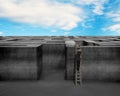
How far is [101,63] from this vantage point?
33.6 feet

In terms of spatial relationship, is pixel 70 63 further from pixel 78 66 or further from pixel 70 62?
pixel 78 66

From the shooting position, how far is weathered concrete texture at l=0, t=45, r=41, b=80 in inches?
408

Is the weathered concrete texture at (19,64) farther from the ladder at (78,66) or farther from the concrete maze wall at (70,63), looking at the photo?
the ladder at (78,66)

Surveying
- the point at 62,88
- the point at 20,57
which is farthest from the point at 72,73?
the point at 20,57

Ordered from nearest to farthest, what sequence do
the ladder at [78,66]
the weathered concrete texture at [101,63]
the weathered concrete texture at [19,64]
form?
1. the ladder at [78,66]
2. the weathered concrete texture at [101,63]
3. the weathered concrete texture at [19,64]

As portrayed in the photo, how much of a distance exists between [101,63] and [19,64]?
6.53m

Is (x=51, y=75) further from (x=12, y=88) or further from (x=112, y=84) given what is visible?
(x=112, y=84)

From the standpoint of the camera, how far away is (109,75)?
33.5ft

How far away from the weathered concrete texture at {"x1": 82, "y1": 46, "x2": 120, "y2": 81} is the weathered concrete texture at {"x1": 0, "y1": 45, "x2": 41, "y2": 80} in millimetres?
4054

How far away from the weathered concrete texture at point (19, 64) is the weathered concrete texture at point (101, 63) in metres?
4.05

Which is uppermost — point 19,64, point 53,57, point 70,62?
point 53,57

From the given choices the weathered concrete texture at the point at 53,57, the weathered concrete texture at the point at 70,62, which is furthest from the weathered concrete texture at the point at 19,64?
the weathered concrete texture at the point at 53,57

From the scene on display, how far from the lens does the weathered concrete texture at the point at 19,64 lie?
10.4 meters

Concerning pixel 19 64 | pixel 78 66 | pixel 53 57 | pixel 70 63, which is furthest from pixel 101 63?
pixel 19 64
